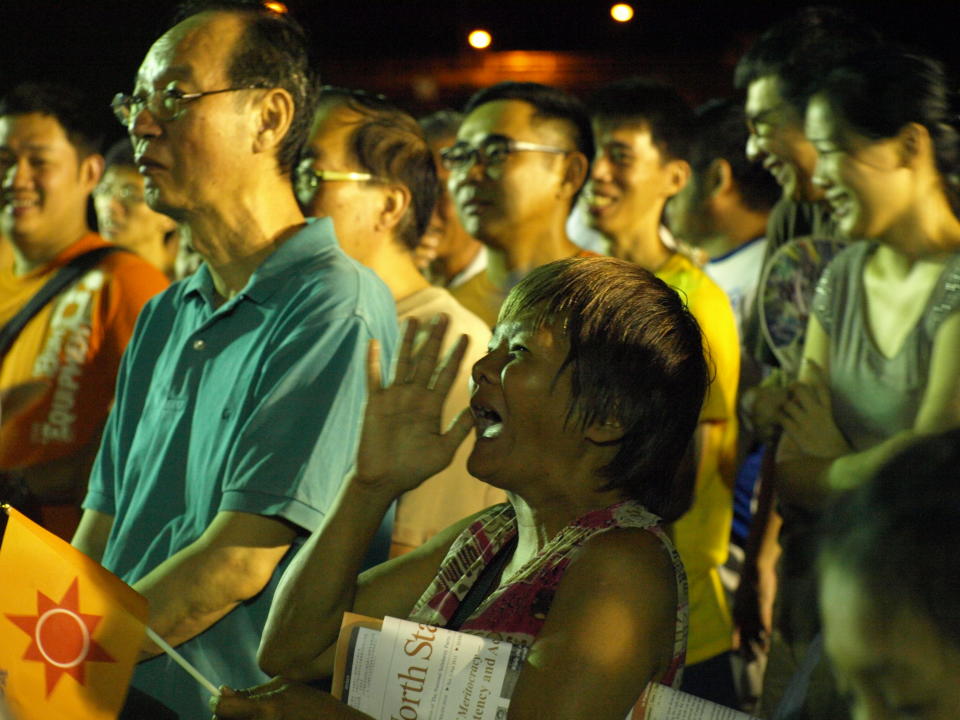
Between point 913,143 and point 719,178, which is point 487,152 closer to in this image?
point 719,178

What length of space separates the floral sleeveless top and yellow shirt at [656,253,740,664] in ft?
4.70

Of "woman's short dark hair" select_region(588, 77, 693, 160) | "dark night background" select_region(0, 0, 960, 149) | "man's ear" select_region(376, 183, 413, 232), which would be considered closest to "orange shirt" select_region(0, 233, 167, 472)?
"man's ear" select_region(376, 183, 413, 232)

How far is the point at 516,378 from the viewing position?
1.69 m

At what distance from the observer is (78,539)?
241 centimetres

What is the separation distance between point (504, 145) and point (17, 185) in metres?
1.48

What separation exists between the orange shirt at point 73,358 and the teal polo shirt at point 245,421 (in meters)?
0.90

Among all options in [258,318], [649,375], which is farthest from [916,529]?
[258,318]

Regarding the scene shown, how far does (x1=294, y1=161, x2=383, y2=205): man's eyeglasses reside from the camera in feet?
10.0

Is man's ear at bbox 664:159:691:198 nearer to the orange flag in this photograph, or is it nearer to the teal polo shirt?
the teal polo shirt

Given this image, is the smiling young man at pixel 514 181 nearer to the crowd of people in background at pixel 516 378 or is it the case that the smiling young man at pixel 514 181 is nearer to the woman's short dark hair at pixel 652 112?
the crowd of people in background at pixel 516 378

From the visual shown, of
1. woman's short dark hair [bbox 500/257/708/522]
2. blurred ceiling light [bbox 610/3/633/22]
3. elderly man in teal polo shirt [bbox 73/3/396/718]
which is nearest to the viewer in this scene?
woman's short dark hair [bbox 500/257/708/522]

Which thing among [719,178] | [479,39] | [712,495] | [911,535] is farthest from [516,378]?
[479,39]

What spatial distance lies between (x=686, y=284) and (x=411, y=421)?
1.78 m

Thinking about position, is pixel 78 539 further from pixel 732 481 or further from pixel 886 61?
pixel 886 61
